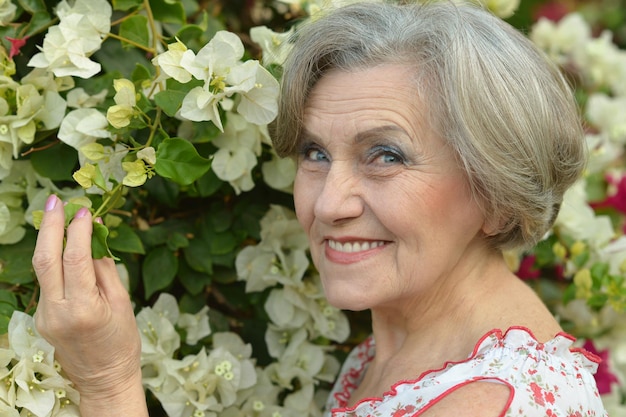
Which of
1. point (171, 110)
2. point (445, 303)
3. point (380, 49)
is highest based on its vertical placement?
point (380, 49)

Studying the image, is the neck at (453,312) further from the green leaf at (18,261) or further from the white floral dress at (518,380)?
the green leaf at (18,261)

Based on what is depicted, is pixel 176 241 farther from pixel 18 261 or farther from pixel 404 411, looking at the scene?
pixel 404 411

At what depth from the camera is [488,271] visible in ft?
5.21

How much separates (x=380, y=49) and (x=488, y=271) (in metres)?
0.48

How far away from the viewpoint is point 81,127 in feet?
4.80

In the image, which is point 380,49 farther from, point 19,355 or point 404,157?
point 19,355

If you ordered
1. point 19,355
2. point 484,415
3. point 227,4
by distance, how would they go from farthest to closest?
point 227,4 → point 19,355 → point 484,415

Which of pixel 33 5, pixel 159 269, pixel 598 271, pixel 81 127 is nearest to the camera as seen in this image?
pixel 81 127

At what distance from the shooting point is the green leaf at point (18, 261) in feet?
4.98

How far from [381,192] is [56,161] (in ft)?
2.04

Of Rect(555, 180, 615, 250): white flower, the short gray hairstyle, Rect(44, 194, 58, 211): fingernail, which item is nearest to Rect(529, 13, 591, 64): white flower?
Rect(555, 180, 615, 250): white flower

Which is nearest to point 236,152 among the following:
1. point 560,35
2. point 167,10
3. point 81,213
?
point 167,10

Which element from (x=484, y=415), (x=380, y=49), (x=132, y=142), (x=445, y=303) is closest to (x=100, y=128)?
(x=132, y=142)

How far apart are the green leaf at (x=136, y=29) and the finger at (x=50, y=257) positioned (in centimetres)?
43
